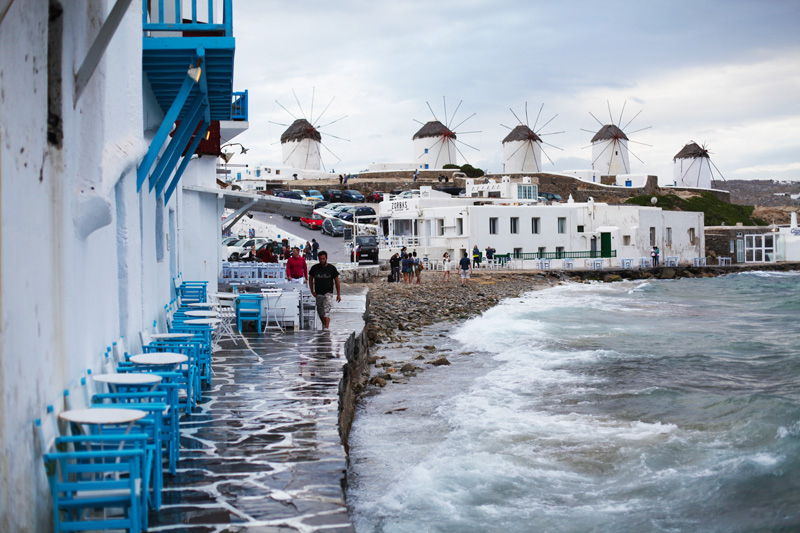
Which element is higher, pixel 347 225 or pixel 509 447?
pixel 347 225

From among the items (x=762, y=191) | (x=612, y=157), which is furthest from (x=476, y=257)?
(x=762, y=191)

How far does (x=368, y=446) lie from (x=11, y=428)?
18.9ft

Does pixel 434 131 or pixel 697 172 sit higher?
pixel 434 131

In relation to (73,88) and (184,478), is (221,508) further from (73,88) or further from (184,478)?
(73,88)

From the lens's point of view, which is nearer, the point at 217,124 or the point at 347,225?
the point at 217,124

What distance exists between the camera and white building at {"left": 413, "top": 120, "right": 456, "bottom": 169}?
84.5m

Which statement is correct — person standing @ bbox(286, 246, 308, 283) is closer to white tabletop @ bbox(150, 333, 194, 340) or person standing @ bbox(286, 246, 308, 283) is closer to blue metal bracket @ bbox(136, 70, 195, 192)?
blue metal bracket @ bbox(136, 70, 195, 192)

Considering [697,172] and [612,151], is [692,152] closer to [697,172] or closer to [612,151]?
[697,172]

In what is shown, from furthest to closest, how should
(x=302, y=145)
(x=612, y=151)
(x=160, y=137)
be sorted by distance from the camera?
(x=612, y=151), (x=302, y=145), (x=160, y=137)

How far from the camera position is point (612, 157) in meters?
87.8

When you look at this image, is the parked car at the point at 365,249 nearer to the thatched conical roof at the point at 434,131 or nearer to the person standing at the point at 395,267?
the person standing at the point at 395,267

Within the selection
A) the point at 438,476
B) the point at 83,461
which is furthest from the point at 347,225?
the point at 83,461

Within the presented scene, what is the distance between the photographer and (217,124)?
55.7ft

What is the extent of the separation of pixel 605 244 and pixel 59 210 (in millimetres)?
42378
